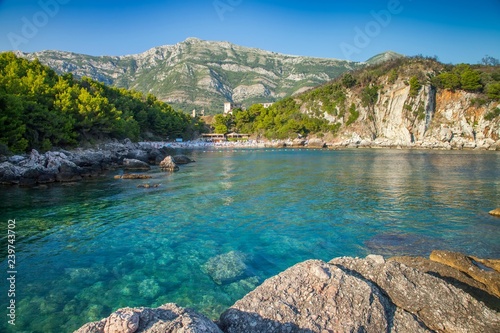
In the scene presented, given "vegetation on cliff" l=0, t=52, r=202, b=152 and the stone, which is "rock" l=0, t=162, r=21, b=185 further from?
the stone

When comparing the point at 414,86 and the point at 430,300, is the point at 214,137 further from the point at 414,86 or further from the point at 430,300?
the point at 430,300

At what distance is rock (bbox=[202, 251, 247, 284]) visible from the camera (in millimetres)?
9406

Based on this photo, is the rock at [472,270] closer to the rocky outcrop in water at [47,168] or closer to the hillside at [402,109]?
the rocky outcrop in water at [47,168]

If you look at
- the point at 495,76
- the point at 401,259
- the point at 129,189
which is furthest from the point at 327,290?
the point at 495,76

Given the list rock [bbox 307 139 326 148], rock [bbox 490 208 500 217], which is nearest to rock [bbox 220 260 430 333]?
rock [bbox 490 208 500 217]

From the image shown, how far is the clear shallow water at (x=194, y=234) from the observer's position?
8.50 m

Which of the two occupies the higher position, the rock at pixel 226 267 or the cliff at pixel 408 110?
the cliff at pixel 408 110

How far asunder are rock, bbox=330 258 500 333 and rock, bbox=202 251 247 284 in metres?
4.70

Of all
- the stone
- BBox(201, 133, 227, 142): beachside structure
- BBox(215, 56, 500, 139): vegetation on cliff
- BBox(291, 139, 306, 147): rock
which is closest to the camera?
the stone

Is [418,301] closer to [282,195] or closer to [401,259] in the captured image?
[401,259]

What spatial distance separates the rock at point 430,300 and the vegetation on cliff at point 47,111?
36018 mm

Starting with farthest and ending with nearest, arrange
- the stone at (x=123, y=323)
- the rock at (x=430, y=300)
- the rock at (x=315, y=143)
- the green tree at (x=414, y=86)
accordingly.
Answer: the rock at (x=315, y=143) → the green tree at (x=414, y=86) → the rock at (x=430, y=300) → the stone at (x=123, y=323)

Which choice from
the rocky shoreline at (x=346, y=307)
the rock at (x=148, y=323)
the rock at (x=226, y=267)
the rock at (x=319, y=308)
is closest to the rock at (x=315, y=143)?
the rock at (x=226, y=267)

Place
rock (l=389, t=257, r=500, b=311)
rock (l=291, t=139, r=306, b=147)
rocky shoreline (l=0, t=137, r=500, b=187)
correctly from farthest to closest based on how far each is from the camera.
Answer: rock (l=291, t=139, r=306, b=147) < rocky shoreline (l=0, t=137, r=500, b=187) < rock (l=389, t=257, r=500, b=311)
